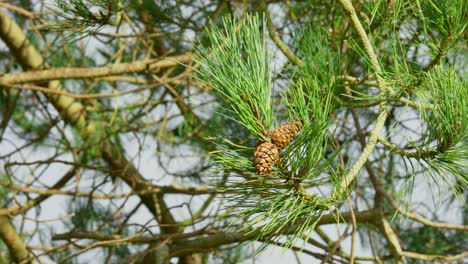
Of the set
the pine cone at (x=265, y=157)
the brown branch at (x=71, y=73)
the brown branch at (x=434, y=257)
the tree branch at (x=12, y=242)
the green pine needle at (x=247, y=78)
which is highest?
the brown branch at (x=71, y=73)

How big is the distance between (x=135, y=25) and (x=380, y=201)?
97cm

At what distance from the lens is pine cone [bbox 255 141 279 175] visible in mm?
866

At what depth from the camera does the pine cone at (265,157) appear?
866mm

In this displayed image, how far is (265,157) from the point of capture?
0.86 m

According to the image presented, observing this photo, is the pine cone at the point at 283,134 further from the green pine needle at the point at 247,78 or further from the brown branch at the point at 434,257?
the brown branch at the point at 434,257

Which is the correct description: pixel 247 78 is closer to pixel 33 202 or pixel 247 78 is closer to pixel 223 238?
pixel 223 238

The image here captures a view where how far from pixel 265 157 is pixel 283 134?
3 centimetres

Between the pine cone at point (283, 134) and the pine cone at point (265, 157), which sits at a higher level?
the pine cone at point (283, 134)

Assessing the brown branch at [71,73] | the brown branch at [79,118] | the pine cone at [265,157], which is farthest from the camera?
the brown branch at [79,118]

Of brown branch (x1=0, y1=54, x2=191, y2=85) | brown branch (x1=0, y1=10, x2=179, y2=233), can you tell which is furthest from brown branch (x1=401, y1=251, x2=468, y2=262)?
brown branch (x1=0, y1=10, x2=179, y2=233)

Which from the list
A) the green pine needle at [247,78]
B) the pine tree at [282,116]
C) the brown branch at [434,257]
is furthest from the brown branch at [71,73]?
the green pine needle at [247,78]

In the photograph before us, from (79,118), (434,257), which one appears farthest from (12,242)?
(434,257)

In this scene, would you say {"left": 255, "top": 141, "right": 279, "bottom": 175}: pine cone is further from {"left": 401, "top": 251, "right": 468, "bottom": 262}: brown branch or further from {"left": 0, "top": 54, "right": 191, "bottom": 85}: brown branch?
Result: {"left": 0, "top": 54, "right": 191, "bottom": 85}: brown branch

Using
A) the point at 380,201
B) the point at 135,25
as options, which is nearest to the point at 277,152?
the point at 380,201
